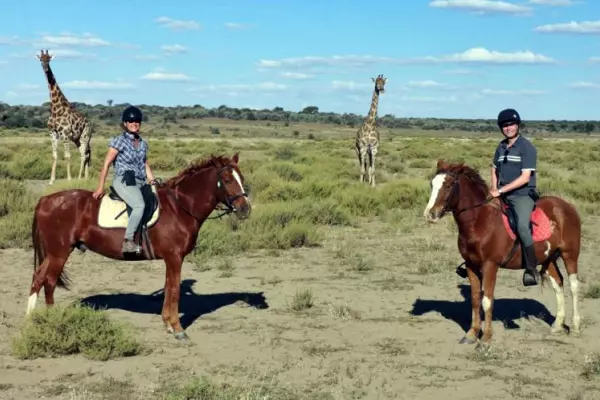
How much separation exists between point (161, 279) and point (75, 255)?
2.25 metres

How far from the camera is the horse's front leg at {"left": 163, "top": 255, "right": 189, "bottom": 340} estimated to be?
8.48 m

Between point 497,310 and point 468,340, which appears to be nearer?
point 468,340

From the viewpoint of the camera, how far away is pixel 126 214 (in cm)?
852

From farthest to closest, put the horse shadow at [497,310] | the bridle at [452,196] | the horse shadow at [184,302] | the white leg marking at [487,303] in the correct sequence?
the horse shadow at [184,302], the horse shadow at [497,310], the white leg marking at [487,303], the bridle at [452,196]

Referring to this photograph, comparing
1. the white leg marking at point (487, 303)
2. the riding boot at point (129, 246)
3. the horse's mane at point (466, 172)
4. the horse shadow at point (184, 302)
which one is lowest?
the horse shadow at point (184, 302)

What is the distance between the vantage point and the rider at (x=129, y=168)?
8.34m

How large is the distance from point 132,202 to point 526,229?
4.25 metres

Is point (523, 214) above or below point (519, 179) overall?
below

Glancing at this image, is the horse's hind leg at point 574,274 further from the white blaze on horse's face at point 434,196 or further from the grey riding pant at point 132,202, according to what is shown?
the grey riding pant at point 132,202

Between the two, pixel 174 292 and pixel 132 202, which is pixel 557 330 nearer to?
pixel 174 292

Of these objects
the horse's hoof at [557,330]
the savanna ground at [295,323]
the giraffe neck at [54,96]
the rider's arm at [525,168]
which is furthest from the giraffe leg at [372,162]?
the rider's arm at [525,168]

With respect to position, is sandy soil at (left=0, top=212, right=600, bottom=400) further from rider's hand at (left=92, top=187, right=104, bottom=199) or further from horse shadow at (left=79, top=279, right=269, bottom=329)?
rider's hand at (left=92, top=187, right=104, bottom=199)

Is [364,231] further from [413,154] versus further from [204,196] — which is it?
[413,154]

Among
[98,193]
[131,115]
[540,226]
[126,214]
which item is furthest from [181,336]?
[540,226]
